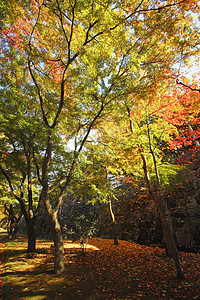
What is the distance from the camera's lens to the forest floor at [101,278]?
3.95 meters

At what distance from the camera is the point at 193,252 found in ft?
22.5

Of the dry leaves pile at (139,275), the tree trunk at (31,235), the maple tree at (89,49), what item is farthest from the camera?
the tree trunk at (31,235)

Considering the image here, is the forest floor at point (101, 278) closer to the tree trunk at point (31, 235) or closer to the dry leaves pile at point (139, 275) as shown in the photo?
the dry leaves pile at point (139, 275)

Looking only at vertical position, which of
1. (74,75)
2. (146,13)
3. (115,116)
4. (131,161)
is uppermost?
(146,13)

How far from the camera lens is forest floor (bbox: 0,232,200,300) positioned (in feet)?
13.0

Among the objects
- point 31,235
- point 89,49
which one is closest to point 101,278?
point 31,235

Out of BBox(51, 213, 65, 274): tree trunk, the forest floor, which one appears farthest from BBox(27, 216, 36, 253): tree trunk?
BBox(51, 213, 65, 274): tree trunk

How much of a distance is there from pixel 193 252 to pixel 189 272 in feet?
8.09

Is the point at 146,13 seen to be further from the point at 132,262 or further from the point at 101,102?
the point at 132,262

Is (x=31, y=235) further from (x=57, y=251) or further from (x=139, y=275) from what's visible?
(x=139, y=275)

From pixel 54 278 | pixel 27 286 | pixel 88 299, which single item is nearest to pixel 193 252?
pixel 88 299

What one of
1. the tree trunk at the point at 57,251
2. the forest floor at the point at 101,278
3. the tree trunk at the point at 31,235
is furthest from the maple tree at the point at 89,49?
the tree trunk at the point at 31,235

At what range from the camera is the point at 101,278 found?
4.89m

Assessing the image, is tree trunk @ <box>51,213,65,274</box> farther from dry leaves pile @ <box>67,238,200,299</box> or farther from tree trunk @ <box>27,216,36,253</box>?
tree trunk @ <box>27,216,36,253</box>
